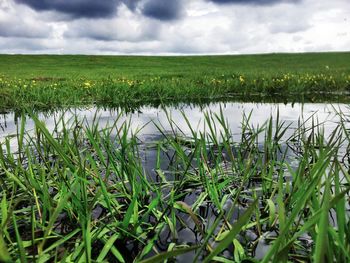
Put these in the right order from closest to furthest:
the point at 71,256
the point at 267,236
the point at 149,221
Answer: the point at 71,256
the point at 267,236
the point at 149,221

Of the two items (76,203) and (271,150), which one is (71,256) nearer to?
(76,203)

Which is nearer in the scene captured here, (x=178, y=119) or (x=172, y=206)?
(x=172, y=206)

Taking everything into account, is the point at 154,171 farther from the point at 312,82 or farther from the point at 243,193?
the point at 312,82

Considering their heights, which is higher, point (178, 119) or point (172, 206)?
point (172, 206)

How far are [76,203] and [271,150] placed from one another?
2.32 meters

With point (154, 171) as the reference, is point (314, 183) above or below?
above

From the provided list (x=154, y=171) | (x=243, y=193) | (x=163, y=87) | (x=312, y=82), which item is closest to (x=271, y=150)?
(x=243, y=193)

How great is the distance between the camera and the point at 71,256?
85.4 inches

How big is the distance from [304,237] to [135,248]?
1.26m

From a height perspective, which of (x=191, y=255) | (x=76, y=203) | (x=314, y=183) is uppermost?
(x=314, y=183)

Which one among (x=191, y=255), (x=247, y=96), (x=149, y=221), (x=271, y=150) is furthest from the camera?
(x=247, y=96)

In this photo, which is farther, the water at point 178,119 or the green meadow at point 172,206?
the water at point 178,119

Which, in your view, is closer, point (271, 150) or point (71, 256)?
point (71, 256)

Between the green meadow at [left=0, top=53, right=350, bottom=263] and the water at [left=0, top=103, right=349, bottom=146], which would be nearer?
the green meadow at [left=0, top=53, right=350, bottom=263]
